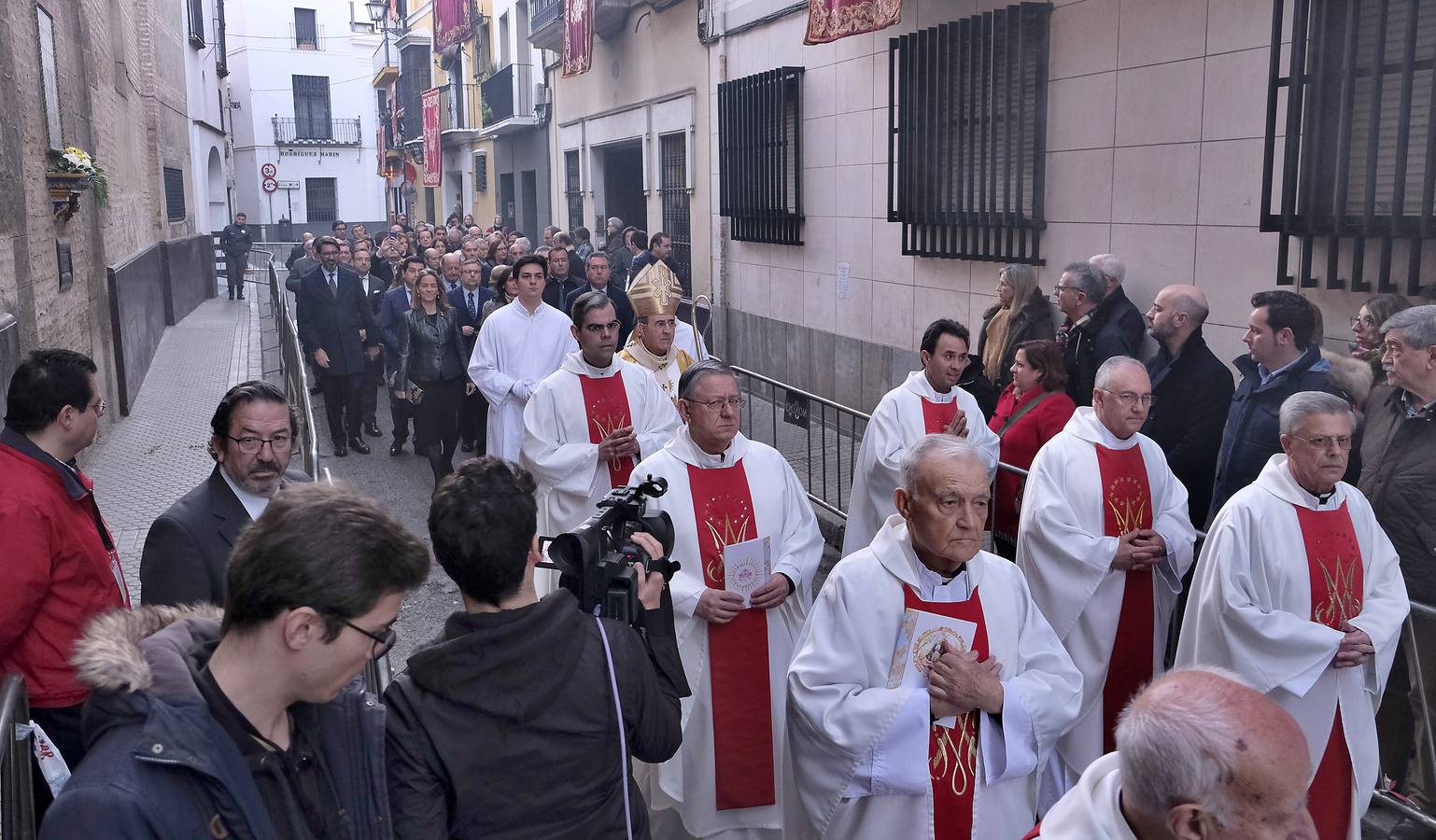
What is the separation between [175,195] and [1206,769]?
2236 centimetres

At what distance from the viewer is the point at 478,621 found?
2.20m

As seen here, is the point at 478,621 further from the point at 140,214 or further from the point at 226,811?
the point at 140,214

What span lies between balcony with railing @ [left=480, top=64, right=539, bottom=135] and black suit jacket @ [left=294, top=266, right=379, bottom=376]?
13.5 metres

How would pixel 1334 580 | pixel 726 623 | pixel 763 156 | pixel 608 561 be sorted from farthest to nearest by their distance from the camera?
pixel 763 156, pixel 726 623, pixel 1334 580, pixel 608 561

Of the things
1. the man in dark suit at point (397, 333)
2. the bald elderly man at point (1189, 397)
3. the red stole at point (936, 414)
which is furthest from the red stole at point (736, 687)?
the man in dark suit at point (397, 333)

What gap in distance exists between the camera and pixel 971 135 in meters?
9.20

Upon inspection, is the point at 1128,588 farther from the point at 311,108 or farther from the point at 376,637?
the point at 311,108

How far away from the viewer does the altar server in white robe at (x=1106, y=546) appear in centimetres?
450

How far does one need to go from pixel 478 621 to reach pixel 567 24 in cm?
1707

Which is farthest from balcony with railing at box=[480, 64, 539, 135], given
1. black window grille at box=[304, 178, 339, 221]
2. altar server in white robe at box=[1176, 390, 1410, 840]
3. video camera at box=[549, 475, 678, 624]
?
black window grille at box=[304, 178, 339, 221]

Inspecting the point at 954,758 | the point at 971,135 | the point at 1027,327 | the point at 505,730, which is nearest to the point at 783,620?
the point at 954,758

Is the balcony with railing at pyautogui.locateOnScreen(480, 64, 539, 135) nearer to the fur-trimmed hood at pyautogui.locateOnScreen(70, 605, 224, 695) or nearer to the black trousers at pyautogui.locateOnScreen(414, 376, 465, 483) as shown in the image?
the black trousers at pyautogui.locateOnScreen(414, 376, 465, 483)

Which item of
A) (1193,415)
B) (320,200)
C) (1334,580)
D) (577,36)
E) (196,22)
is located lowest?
(1334,580)

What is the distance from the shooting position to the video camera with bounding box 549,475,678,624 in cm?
249
